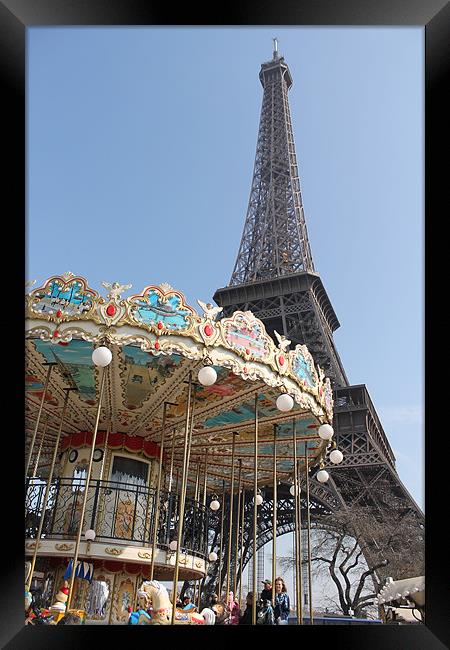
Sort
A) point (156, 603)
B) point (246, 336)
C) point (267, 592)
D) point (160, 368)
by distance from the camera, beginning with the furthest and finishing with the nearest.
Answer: point (267, 592)
point (160, 368)
point (246, 336)
point (156, 603)

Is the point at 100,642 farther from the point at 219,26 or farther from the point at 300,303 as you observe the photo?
the point at 300,303

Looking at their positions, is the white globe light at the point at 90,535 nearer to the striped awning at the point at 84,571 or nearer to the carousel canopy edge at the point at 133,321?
the striped awning at the point at 84,571

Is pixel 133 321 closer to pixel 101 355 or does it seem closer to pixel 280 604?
pixel 101 355

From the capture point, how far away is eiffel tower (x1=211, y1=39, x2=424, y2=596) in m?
26.0

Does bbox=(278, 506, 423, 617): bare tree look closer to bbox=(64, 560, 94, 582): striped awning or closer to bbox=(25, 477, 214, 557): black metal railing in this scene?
bbox=(25, 477, 214, 557): black metal railing

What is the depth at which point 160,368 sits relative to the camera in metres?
9.43

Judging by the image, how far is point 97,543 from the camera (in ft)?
31.0

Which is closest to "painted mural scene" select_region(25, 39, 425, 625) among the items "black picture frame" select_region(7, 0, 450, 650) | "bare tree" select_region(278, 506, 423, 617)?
"black picture frame" select_region(7, 0, 450, 650)

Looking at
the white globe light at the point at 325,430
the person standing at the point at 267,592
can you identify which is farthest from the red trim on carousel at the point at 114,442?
the white globe light at the point at 325,430
